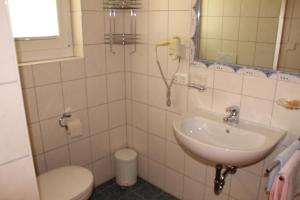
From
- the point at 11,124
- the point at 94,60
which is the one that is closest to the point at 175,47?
the point at 94,60

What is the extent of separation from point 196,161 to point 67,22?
1395mm

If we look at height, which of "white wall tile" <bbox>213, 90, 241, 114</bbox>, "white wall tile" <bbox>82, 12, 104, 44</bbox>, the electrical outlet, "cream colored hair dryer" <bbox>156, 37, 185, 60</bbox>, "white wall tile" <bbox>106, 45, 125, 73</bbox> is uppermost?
"white wall tile" <bbox>82, 12, 104, 44</bbox>

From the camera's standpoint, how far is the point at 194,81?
72.9 inches

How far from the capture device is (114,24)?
7.01 feet

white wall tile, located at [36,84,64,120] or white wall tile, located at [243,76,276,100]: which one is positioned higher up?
white wall tile, located at [243,76,276,100]

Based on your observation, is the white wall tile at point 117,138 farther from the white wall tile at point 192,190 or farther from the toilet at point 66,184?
the white wall tile at point 192,190

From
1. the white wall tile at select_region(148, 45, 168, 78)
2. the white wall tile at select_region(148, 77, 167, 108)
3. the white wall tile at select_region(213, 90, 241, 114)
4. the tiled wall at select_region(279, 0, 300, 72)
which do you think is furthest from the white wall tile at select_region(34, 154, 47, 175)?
the tiled wall at select_region(279, 0, 300, 72)

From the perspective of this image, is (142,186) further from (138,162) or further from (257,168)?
(257,168)

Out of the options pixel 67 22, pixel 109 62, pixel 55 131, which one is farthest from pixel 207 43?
pixel 55 131

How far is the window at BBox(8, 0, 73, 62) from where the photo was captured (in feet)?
5.80

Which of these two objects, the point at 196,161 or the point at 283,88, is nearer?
the point at 283,88

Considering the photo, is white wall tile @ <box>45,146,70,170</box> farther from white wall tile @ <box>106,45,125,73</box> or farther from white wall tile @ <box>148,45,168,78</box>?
white wall tile @ <box>148,45,168,78</box>

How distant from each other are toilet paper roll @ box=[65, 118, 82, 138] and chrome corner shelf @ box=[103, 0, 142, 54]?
622 millimetres

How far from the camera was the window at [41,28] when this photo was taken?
177 centimetres
